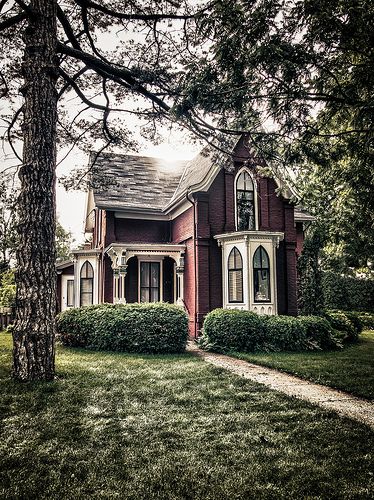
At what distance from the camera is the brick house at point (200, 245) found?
14258mm

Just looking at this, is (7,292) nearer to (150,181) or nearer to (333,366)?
(150,181)

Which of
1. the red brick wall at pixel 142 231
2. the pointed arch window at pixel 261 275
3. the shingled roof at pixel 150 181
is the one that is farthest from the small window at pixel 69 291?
the pointed arch window at pixel 261 275

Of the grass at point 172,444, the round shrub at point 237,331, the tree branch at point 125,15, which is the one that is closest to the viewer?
the grass at point 172,444

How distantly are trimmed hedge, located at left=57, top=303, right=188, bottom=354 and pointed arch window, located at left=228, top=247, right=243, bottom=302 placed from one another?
11.4 feet

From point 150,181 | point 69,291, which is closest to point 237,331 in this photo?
point 150,181

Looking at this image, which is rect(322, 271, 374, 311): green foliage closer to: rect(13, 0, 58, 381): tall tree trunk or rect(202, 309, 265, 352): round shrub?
rect(202, 309, 265, 352): round shrub

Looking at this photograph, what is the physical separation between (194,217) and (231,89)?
7888 millimetres

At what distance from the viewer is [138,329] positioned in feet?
36.2

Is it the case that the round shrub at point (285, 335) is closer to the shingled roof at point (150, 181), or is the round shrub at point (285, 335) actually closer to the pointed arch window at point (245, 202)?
the pointed arch window at point (245, 202)

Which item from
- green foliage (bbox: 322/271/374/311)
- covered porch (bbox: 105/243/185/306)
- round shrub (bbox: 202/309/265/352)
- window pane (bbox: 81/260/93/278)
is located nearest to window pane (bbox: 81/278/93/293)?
window pane (bbox: 81/260/93/278)

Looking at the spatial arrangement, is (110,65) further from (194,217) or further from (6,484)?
(6,484)

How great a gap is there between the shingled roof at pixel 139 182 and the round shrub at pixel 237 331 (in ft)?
23.2

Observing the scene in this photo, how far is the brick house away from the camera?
14258mm

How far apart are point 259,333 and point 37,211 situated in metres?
7.69
